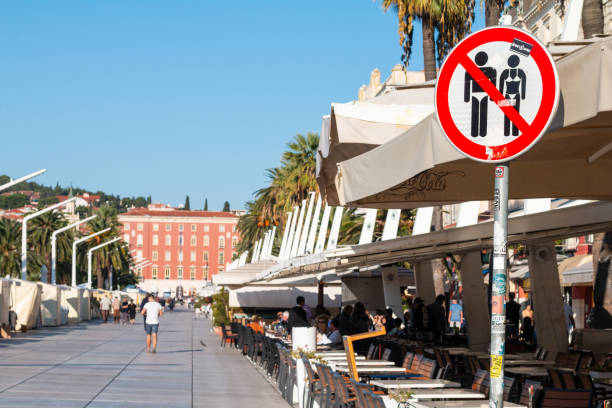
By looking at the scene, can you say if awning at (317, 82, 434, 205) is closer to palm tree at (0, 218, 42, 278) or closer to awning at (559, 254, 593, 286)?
awning at (559, 254, 593, 286)

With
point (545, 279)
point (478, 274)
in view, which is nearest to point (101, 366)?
point (478, 274)

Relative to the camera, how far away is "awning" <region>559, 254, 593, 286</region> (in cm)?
3139

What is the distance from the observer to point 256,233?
289 ft

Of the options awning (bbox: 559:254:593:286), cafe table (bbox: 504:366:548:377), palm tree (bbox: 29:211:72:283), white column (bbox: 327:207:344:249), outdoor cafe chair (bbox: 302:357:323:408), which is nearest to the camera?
cafe table (bbox: 504:366:548:377)

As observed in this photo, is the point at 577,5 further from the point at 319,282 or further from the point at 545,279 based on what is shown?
the point at 319,282

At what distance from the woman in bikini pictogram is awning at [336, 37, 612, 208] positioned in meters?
0.36

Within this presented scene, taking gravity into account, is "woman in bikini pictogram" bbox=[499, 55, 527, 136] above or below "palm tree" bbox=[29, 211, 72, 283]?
below

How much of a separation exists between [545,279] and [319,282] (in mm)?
16150

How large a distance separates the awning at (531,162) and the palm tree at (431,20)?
16.2m

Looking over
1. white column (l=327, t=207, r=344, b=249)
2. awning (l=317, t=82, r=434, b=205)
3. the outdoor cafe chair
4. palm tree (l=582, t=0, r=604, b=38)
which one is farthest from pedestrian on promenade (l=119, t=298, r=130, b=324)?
awning (l=317, t=82, r=434, b=205)

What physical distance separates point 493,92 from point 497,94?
25 mm

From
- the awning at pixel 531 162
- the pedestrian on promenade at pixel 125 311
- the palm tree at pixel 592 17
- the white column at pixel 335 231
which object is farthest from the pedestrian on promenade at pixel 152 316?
the pedestrian on promenade at pixel 125 311

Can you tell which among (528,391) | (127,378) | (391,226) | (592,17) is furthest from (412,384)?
(391,226)

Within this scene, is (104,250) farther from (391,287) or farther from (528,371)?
(528,371)
